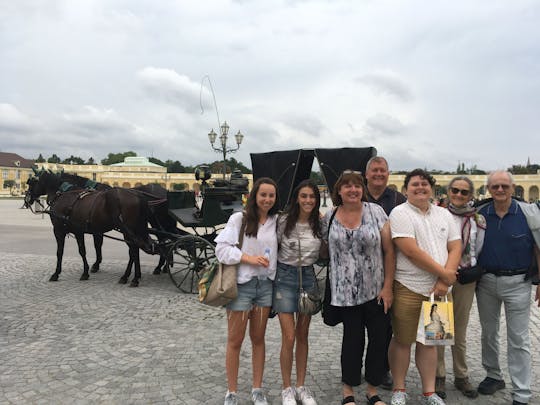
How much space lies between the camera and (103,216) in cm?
708

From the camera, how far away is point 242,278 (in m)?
2.80

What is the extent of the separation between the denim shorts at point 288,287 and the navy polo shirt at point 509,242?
53.1 inches

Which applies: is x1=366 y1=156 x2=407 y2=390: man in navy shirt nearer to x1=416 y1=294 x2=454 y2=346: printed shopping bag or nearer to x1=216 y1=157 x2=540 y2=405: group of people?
x1=216 y1=157 x2=540 y2=405: group of people

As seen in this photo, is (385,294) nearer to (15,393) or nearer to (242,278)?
(242,278)

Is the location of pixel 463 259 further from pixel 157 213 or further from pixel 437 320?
pixel 157 213

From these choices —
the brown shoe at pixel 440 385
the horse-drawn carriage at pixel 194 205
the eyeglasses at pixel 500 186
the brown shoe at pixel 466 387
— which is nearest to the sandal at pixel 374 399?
the brown shoe at pixel 440 385

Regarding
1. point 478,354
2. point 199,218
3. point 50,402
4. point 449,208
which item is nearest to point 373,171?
point 449,208

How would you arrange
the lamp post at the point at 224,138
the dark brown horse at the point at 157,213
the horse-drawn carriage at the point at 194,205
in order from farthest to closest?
the lamp post at the point at 224,138 → the dark brown horse at the point at 157,213 → the horse-drawn carriage at the point at 194,205

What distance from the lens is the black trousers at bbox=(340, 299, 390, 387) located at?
281 cm

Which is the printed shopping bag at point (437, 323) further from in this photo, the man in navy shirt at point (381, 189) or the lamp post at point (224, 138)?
the lamp post at point (224, 138)

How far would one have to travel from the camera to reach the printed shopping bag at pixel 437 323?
2676 millimetres

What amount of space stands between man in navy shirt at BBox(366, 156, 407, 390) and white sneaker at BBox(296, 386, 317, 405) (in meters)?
0.70

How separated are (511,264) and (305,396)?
1776 mm

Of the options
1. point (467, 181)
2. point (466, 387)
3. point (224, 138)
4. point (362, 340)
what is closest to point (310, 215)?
point (362, 340)
